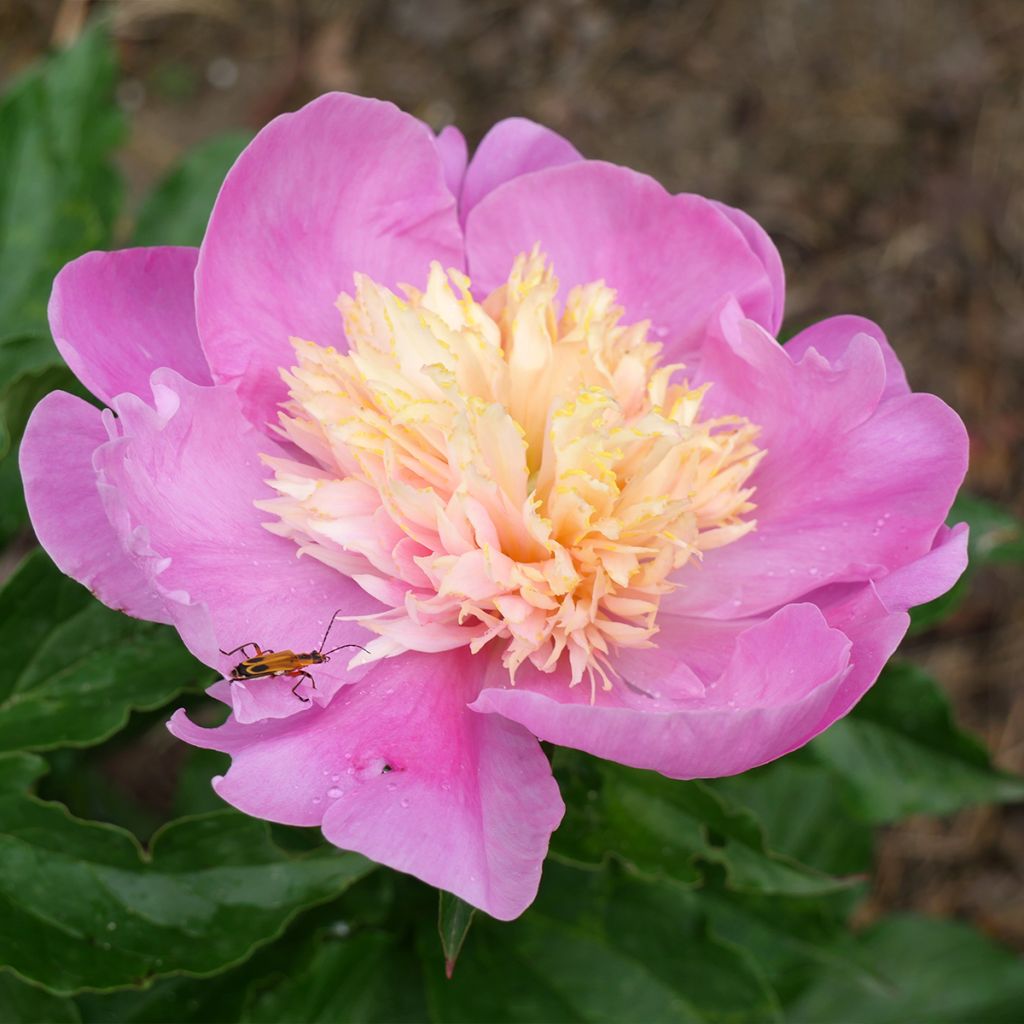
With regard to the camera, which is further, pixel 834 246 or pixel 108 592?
pixel 834 246

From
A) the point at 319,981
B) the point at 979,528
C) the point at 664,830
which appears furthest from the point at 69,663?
the point at 979,528

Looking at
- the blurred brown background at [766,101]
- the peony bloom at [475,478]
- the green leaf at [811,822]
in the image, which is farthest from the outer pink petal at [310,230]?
the blurred brown background at [766,101]

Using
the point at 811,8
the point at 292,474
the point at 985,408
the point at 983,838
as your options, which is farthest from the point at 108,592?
the point at 811,8

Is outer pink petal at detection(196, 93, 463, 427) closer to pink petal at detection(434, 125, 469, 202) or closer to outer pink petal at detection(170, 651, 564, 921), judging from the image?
pink petal at detection(434, 125, 469, 202)

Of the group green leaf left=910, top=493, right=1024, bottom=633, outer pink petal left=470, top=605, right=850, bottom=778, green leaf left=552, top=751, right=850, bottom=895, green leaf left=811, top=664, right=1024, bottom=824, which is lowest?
green leaf left=811, top=664, right=1024, bottom=824

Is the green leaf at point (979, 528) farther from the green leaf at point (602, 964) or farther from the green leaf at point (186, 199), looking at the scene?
the green leaf at point (186, 199)

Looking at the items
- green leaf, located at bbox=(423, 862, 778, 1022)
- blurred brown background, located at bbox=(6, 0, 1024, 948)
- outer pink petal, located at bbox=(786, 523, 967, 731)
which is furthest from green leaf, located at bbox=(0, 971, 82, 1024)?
blurred brown background, located at bbox=(6, 0, 1024, 948)

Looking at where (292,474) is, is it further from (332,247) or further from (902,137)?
(902,137)
